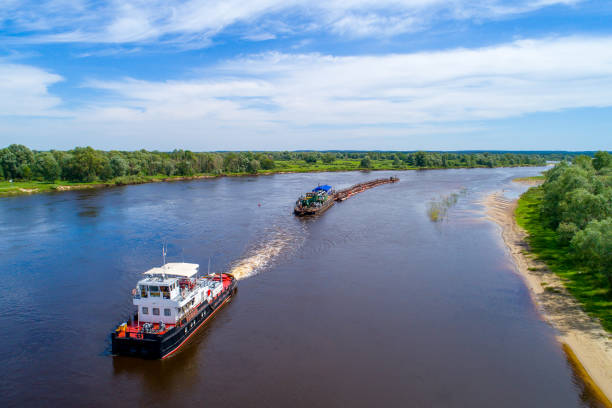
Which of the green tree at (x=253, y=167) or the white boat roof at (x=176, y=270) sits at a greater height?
the green tree at (x=253, y=167)

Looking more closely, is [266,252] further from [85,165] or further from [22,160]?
[22,160]

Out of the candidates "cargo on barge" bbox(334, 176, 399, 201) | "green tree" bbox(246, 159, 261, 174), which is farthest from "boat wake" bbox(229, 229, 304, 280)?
"green tree" bbox(246, 159, 261, 174)

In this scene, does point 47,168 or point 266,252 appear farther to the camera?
point 47,168

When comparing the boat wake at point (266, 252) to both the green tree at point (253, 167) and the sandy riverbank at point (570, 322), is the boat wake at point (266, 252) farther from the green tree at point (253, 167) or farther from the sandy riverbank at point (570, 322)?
the green tree at point (253, 167)

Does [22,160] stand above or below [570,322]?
above

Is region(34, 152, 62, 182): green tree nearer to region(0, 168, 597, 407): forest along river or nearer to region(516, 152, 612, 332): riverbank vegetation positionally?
region(0, 168, 597, 407): forest along river

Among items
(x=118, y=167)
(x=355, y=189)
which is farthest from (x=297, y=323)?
(x=118, y=167)

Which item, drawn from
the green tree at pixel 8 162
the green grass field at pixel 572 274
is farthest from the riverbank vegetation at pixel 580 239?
the green tree at pixel 8 162

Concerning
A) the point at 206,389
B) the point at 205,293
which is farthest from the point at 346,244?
the point at 206,389
